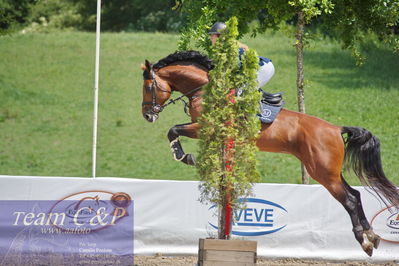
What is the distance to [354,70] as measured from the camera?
18625 millimetres

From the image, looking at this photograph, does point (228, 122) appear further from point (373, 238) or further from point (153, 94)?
point (373, 238)

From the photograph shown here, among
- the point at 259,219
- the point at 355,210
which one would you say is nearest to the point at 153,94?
the point at 259,219

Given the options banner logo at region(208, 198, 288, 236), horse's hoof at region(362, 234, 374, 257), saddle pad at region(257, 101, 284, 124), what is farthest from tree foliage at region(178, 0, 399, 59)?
horse's hoof at region(362, 234, 374, 257)

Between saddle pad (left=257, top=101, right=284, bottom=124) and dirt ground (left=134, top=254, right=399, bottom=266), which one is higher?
saddle pad (left=257, top=101, right=284, bottom=124)

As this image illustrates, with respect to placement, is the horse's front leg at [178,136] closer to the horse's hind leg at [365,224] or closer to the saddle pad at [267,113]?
the saddle pad at [267,113]

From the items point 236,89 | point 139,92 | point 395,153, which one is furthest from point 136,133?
point 236,89

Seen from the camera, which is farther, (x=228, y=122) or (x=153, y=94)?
(x=153, y=94)

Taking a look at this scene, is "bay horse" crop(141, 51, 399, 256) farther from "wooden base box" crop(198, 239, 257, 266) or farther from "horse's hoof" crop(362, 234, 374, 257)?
"wooden base box" crop(198, 239, 257, 266)

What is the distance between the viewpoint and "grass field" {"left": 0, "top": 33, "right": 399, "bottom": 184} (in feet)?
44.6

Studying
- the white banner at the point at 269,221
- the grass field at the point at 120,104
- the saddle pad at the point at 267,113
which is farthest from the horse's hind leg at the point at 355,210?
the grass field at the point at 120,104

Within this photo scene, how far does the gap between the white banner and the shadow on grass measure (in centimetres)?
914

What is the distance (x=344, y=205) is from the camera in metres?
8.04

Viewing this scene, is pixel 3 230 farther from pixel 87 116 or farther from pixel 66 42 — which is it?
pixel 66 42

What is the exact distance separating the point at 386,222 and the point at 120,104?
30.6 ft
